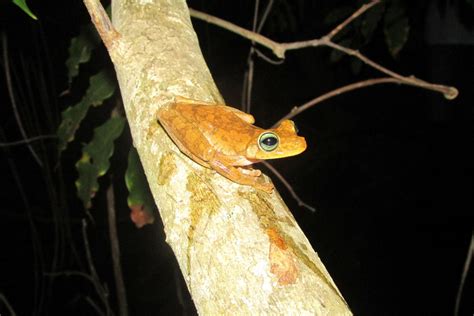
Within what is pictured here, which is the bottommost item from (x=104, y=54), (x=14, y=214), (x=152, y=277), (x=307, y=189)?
(x=152, y=277)

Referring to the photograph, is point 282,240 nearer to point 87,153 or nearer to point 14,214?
point 87,153

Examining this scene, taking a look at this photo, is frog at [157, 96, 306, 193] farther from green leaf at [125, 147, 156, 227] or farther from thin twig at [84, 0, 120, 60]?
green leaf at [125, 147, 156, 227]

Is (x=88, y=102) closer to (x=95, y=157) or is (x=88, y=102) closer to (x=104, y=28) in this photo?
(x=95, y=157)

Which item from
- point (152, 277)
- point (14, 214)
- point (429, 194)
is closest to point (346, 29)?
point (429, 194)

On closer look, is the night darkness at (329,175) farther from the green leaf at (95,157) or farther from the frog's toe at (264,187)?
the frog's toe at (264,187)

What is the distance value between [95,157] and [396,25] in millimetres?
2525

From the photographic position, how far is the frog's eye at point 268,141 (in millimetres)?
1477

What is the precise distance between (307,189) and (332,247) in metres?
1.07

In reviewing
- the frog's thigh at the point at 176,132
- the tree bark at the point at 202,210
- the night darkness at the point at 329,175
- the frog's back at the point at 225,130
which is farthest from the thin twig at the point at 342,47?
the night darkness at the point at 329,175

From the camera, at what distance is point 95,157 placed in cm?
275

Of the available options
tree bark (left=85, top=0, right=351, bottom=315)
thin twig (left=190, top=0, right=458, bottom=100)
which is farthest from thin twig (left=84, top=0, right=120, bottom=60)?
thin twig (left=190, top=0, right=458, bottom=100)

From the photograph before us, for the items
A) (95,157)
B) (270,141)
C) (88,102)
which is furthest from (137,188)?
(270,141)

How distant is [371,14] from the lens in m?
3.38

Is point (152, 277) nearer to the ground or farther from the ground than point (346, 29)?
nearer to the ground
